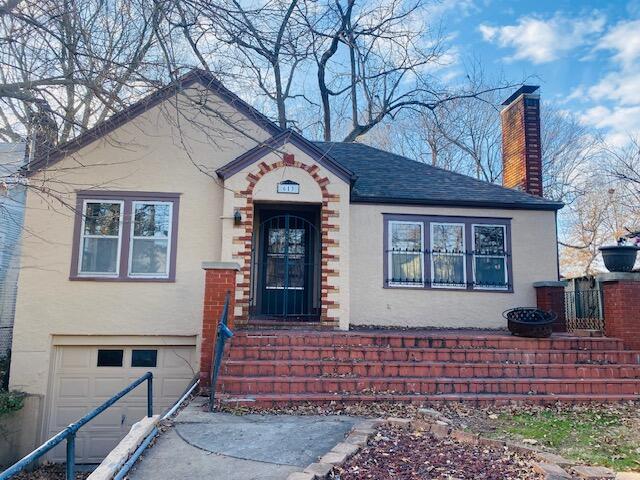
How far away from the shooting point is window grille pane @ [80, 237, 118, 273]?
28.5ft

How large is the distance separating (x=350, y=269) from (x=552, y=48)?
32.5 feet

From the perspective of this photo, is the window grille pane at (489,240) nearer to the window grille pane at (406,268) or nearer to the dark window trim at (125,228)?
the window grille pane at (406,268)

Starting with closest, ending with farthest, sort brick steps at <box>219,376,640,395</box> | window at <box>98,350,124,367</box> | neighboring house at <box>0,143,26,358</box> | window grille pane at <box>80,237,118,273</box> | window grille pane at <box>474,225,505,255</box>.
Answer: brick steps at <box>219,376,640,395</box>, window at <box>98,350,124,367</box>, window grille pane at <box>80,237,118,273</box>, window grille pane at <box>474,225,505,255</box>, neighboring house at <box>0,143,26,358</box>

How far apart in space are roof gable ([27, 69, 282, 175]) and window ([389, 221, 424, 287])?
3.38 meters

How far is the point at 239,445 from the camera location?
4.30 meters

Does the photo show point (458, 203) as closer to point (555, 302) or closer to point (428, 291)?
point (428, 291)

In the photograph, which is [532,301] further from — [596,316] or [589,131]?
[589,131]

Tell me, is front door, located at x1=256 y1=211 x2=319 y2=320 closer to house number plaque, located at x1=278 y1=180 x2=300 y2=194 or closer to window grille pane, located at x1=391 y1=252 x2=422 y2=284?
house number plaque, located at x1=278 y1=180 x2=300 y2=194

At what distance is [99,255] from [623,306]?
9611 millimetres

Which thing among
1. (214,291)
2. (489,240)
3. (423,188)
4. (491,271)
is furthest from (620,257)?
(214,291)

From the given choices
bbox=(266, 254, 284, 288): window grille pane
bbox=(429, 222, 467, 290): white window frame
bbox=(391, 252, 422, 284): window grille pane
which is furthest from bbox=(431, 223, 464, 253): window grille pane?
bbox=(266, 254, 284, 288): window grille pane

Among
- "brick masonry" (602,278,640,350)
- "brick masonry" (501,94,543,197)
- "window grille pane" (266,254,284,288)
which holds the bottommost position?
"brick masonry" (602,278,640,350)

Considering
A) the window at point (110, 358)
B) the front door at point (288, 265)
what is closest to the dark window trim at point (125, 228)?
the window at point (110, 358)

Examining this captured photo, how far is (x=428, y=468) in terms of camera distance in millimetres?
3752
